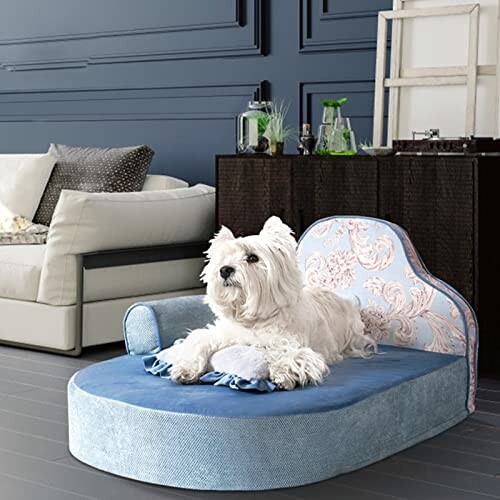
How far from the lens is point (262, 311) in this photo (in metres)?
3.02

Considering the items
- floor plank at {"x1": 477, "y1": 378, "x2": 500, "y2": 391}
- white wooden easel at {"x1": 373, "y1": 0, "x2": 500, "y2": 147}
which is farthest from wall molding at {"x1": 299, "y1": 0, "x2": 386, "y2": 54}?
floor plank at {"x1": 477, "y1": 378, "x2": 500, "y2": 391}

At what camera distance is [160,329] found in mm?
3398

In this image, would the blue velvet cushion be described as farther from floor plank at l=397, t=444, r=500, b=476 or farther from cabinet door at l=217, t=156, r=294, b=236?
cabinet door at l=217, t=156, r=294, b=236

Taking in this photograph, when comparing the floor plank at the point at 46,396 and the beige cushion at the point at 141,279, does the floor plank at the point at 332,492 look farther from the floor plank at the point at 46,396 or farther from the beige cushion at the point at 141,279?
the beige cushion at the point at 141,279

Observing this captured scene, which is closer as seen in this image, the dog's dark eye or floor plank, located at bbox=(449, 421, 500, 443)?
the dog's dark eye

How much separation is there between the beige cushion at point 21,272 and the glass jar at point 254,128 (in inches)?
42.5

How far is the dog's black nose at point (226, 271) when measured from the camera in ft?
9.72

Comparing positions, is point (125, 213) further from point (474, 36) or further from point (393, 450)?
point (393, 450)

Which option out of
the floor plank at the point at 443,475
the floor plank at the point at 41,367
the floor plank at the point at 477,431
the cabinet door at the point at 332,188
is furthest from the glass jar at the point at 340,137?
the floor plank at the point at 443,475

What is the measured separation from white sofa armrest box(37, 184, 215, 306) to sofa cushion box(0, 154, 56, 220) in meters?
0.82

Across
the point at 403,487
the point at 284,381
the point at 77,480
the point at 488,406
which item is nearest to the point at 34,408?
the point at 77,480

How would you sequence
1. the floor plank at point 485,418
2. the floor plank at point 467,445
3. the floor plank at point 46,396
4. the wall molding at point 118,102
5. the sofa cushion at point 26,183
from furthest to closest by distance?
the wall molding at point 118,102, the sofa cushion at point 26,183, the floor plank at point 46,396, the floor plank at point 485,418, the floor plank at point 467,445

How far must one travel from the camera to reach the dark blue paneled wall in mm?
5297

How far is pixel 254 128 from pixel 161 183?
66 cm
